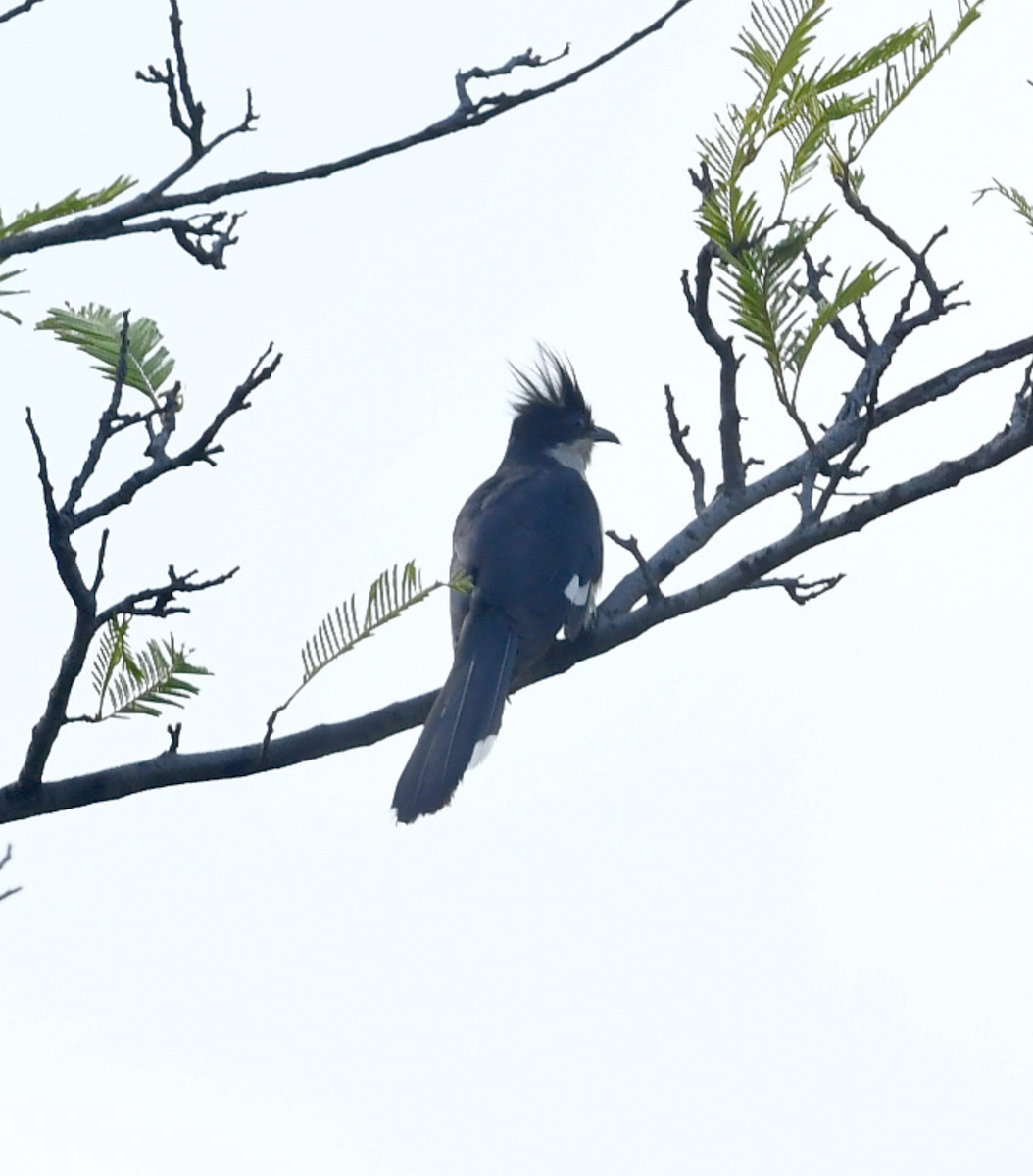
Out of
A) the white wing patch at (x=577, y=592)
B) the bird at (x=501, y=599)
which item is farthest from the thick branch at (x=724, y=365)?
the white wing patch at (x=577, y=592)

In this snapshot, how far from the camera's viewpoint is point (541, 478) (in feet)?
21.7

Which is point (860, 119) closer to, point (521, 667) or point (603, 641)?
point (603, 641)

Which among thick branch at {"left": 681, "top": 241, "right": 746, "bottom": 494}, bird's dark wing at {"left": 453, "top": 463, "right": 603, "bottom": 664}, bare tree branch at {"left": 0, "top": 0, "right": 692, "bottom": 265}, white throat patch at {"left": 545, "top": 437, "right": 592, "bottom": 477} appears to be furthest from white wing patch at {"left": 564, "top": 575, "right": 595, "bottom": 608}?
bare tree branch at {"left": 0, "top": 0, "right": 692, "bottom": 265}

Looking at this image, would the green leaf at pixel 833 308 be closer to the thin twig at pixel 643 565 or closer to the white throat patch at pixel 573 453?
the thin twig at pixel 643 565

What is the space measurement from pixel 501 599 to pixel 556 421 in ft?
7.82

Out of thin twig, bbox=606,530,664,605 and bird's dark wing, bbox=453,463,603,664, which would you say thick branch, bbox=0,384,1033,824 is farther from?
bird's dark wing, bbox=453,463,603,664

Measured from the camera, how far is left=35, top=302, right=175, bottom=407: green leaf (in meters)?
3.49

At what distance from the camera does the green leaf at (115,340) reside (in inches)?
137

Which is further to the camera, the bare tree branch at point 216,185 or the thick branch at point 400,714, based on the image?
the thick branch at point 400,714


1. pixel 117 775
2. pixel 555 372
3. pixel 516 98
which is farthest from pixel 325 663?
pixel 555 372

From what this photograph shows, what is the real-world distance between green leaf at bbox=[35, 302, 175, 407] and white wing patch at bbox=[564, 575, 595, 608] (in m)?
2.33

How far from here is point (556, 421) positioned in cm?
779

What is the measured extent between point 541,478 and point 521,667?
4.55ft

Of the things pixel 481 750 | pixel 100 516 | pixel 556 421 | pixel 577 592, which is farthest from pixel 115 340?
pixel 556 421
